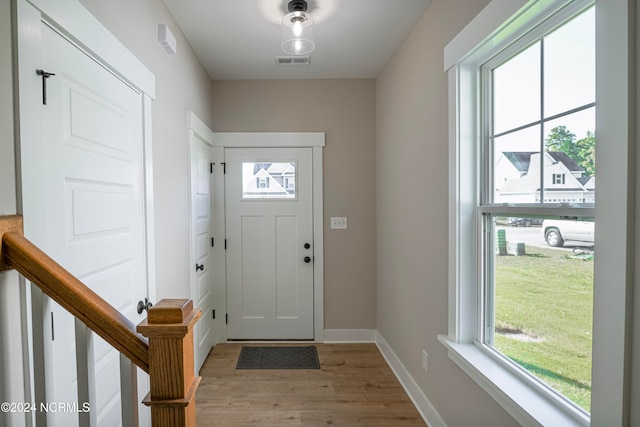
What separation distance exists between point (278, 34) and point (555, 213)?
6.97ft

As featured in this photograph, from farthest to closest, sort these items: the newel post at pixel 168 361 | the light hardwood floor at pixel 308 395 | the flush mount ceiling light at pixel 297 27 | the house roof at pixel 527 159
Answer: the light hardwood floor at pixel 308 395, the flush mount ceiling light at pixel 297 27, the house roof at pixel 527 159, the newel post at pixel 168 361

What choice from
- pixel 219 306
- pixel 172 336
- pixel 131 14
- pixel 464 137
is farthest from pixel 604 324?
pixel 219 306

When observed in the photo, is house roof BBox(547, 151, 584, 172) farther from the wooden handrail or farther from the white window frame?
the wooden handrail

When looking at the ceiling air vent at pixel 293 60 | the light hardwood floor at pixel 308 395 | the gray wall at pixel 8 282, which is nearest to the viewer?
the gray wall at pixel 8 282

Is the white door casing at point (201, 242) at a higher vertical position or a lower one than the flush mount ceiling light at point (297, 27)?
lower

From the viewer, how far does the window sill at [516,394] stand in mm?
1130

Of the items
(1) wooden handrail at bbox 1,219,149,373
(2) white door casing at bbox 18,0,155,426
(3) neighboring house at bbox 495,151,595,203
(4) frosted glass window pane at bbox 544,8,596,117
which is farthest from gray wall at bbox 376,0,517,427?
(2) white door casing at bbox 18,0,155,426

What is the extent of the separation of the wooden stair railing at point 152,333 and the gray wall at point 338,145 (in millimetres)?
2580

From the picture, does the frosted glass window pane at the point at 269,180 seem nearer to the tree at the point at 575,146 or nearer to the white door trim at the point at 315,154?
the white door trim at the point at 315,154

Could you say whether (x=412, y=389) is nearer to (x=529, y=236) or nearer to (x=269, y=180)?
(x=529, y=236)

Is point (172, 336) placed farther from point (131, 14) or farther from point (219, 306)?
point (219, 306)

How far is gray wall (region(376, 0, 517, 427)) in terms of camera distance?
1748 mm

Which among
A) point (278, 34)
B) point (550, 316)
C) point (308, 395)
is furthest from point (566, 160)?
point (308, 395)

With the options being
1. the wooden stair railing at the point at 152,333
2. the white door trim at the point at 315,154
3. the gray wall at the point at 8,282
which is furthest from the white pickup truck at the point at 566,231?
the white door trim at the point at 315,154
